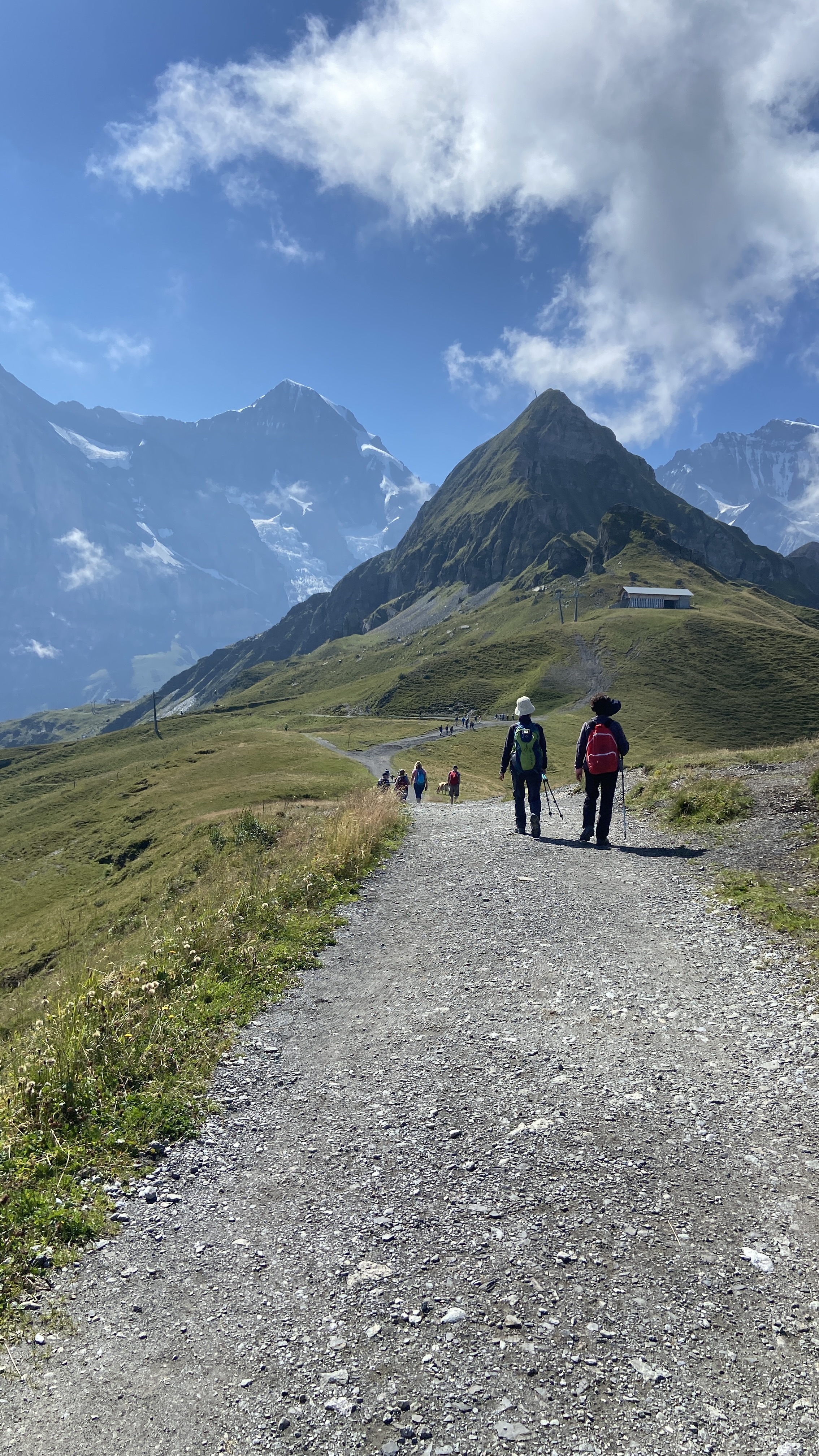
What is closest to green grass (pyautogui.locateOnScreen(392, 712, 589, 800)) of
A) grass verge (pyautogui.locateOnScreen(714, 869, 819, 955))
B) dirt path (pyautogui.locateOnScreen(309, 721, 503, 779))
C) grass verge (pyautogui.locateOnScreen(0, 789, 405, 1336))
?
dirt path (pyautogui.locateOnScreen(309, 721, 503, 779))

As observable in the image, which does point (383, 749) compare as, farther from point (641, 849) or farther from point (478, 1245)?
point (478, 1245)

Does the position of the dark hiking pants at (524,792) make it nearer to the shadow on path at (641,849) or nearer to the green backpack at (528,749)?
the green backpack at (528,749)

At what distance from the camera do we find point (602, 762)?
633 inches

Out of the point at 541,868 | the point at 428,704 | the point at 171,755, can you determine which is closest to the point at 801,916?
A: the point at 541,868

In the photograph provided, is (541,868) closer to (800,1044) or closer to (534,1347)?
(800,1044)

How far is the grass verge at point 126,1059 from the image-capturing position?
5133 mm

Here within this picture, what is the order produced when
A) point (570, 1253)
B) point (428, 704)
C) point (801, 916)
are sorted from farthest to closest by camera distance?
1. point (428, 704)
2. point (801, 916)
3. point (570, 1253)

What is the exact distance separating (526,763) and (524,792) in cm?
93

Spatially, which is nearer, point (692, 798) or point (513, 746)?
point (692, 798)

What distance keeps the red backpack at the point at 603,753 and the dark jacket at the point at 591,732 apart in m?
0.08

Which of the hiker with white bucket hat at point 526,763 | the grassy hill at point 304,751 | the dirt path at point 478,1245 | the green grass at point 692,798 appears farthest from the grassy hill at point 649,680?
the dirt path at point 478,1245

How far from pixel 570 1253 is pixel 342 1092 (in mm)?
2759

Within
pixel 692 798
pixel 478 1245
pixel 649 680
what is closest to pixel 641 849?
pixel 692 798

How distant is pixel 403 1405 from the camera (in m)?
3.73
